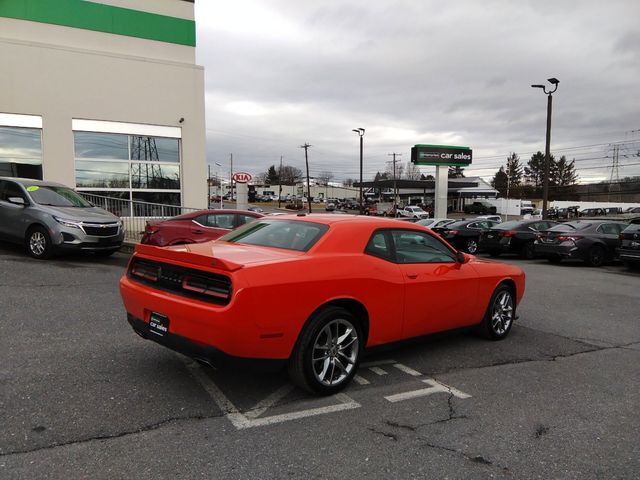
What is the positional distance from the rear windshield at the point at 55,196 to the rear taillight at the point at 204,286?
827cm

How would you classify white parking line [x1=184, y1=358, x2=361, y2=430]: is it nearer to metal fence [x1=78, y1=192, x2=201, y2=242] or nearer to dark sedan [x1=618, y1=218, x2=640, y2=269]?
dark sedan [x1=618, y1=218, x2=640, y2=269]

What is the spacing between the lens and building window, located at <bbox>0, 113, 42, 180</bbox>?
1619 cm

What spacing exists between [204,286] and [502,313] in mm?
3792

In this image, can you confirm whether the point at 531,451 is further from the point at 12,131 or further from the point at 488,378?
the point at 12,131

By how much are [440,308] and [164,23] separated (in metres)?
17.5

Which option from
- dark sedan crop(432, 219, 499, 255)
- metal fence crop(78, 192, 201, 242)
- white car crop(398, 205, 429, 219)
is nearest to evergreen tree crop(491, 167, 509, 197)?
white car crop(398, 205, 429, 219)

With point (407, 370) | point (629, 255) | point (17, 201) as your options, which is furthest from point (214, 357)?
point (629, 255)

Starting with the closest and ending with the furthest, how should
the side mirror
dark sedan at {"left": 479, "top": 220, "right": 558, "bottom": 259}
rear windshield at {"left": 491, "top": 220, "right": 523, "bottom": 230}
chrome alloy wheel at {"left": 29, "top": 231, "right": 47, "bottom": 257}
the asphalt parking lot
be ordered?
1. the asphalt parking lot
2. chrome alloy wheel at {"left": 29, "top": 231, "right": 47, "bottom": 257}
3. the side mirror
4. dark sedan at {"left": 479, "top": 220, "right": 558, "bottom": 259}
5. rear windshield at {"left": 491, "top": 220, "right": 523, "bottom": 230}

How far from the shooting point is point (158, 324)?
154 inches

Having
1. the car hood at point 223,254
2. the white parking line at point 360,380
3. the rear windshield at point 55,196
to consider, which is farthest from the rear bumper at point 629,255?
the rear windshield at point 55,196

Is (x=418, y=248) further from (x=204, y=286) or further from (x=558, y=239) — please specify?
(x=558, y=239)

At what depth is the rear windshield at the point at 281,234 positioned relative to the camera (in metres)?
4.36

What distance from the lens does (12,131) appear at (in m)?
16.3

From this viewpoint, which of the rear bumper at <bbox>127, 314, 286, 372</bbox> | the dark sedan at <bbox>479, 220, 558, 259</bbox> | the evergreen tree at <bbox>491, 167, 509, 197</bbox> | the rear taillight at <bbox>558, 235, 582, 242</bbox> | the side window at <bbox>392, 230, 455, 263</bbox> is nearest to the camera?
the rear bumper at <bbox>127, 314, 286, 372</bbox>
